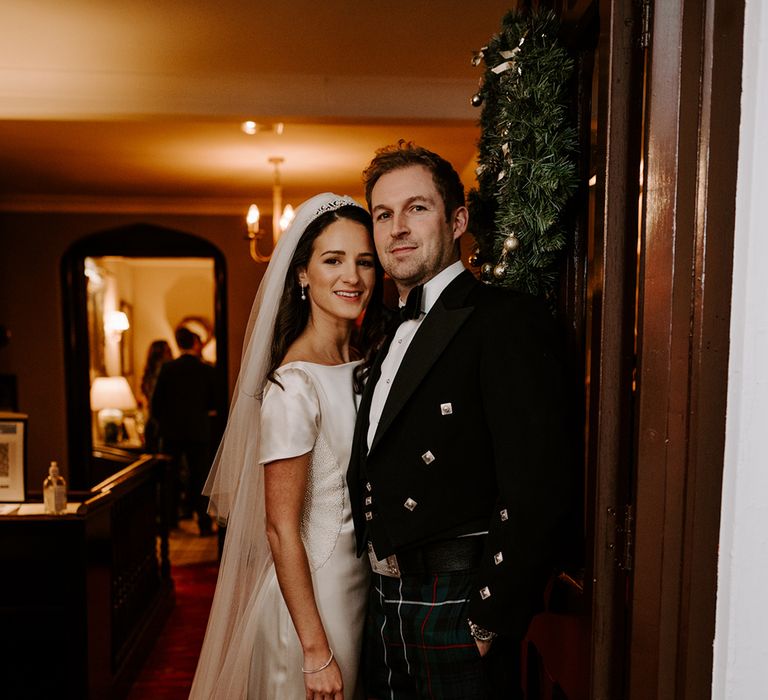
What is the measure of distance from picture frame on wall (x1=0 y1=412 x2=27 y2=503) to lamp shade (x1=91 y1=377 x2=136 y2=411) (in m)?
4.23

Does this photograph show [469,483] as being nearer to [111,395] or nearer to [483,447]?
[483,447]

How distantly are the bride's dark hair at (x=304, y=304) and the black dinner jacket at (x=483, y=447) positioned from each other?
37cm

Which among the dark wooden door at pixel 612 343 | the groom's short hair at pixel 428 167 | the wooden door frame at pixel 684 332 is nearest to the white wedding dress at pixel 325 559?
the groom's short hair at pixel 428 167

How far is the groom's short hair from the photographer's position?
4.75 ft

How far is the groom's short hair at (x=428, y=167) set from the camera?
145 centimetres

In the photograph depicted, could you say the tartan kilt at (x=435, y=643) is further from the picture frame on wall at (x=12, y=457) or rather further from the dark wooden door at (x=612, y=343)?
Answer: the picture frame on wall at (x=12, y=457)

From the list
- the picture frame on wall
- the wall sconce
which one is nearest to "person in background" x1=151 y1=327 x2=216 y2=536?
the wall sconce

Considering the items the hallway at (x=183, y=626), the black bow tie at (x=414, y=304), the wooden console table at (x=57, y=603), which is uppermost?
the black bow tie at (x=414, y=304)

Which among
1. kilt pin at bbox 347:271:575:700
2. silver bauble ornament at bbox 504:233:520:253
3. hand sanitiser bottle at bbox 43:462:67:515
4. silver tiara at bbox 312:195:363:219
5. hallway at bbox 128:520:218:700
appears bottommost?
hallway at bbox 128:520:218:700

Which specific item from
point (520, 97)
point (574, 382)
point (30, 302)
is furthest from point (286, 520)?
point (30, 302)

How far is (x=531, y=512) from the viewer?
119 cm

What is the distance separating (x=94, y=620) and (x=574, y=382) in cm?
240

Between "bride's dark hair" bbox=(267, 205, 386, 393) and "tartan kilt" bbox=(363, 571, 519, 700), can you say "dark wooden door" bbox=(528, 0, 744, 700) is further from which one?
A: "bride's dark hair" bbox=(267, 205, 386, 393)

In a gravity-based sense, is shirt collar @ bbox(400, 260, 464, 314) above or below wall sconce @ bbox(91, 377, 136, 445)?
above
